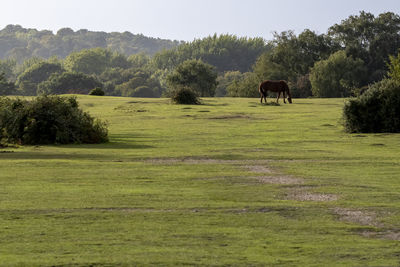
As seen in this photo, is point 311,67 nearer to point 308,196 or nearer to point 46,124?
point 46,124

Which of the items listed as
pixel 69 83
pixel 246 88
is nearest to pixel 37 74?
pixel 69 83

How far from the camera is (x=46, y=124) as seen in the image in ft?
84.9

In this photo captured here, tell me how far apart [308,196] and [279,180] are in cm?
237

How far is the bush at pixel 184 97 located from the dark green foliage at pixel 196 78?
113 ft

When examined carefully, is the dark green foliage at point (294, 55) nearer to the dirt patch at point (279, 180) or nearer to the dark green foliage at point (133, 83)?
the dark green foliage at point (133, 83)

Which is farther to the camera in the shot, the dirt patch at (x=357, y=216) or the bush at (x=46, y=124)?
the bush at (x=46, y=124)

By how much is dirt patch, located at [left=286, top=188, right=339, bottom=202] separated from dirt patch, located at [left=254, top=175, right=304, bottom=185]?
1.32 meters

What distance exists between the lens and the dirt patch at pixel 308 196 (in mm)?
12188

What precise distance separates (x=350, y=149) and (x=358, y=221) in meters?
12.6

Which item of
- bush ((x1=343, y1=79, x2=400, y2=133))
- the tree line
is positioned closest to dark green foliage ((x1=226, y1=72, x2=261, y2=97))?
the tree line

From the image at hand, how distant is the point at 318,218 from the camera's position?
10258 mm

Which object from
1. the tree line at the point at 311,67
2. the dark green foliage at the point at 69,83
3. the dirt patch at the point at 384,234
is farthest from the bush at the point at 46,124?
the dark green foliage at the point at 69,83

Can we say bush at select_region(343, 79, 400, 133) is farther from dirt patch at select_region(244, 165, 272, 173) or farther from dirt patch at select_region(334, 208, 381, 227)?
dirt patch at select_region(334, 208, 381, 227)

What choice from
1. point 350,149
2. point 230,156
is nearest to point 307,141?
point 350,149
